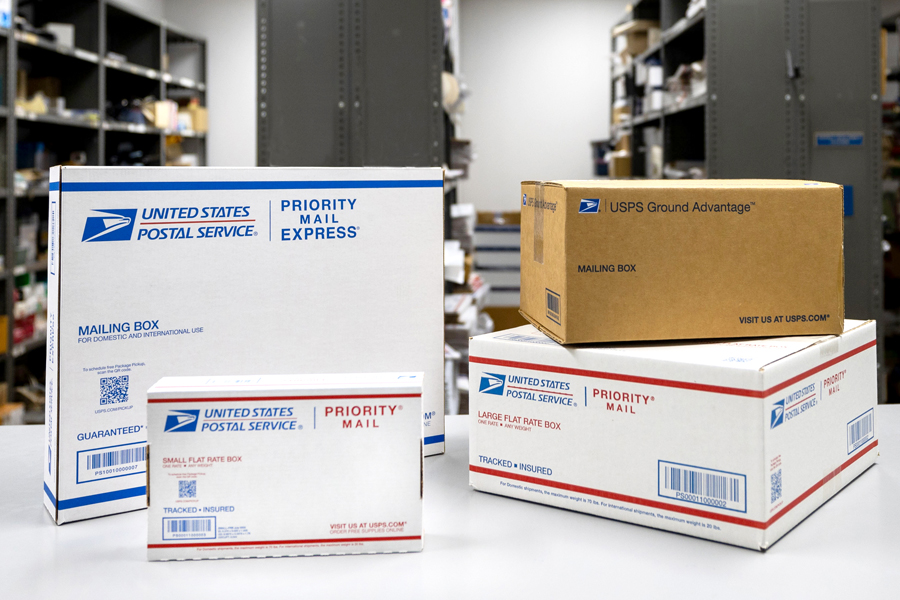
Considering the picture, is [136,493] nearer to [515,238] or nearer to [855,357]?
[855,357]

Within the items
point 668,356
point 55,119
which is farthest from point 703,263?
point 55,119

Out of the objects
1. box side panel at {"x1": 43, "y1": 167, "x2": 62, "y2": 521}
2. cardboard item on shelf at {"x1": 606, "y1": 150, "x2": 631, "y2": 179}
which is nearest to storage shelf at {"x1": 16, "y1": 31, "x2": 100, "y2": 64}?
box side panel at {"x1": 43, "y1": 167, "x2": 62, "y2": 521}

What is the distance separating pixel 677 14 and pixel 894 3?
1.40m

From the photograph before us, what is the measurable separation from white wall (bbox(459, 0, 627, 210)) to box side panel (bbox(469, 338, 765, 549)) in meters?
6.02

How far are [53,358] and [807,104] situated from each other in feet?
9.91

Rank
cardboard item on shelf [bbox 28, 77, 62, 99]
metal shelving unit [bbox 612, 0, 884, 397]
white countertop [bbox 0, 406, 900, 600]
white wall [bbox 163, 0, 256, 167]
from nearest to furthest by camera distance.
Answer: white countertop [bbox 0, 406, 900, 600] → metal shelving unit [bbox 612, 0, 884, 397] → cardboard item on shelf [bbox 28, 77, 62, 99] → white wall [bbox 163, 0, 256, 167]

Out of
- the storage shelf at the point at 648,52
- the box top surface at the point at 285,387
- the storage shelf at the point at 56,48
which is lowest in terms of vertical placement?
the box top surface at the point at 285,387

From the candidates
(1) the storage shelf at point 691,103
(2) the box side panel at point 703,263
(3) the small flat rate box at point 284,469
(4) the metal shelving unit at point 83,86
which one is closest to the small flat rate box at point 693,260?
(2) the box side panel at point 703,263

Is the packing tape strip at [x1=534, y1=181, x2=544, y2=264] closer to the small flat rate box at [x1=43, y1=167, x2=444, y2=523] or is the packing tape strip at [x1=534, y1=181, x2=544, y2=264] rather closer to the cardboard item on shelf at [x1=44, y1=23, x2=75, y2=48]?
the small flat rate box at [x1=43, y1=167, x2=444, y2=523]

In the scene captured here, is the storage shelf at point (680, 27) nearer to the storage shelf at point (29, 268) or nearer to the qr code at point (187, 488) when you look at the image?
the qr code at point (187, 488)

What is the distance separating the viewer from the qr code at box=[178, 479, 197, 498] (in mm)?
705

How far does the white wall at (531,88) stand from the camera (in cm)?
675

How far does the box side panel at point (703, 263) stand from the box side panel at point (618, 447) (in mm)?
79

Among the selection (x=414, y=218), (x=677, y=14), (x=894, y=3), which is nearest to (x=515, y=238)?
(x=677, y=14)
